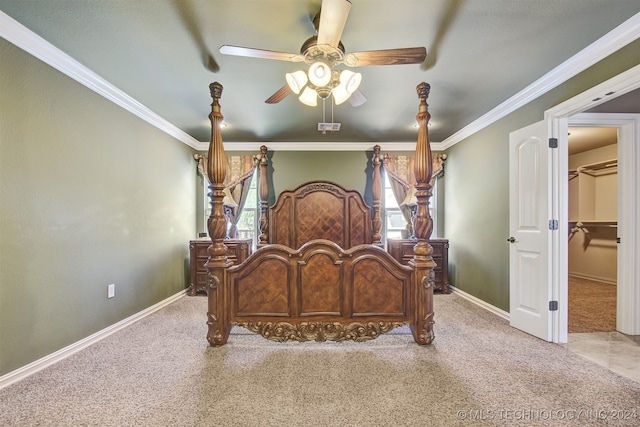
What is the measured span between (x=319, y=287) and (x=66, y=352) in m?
2.12

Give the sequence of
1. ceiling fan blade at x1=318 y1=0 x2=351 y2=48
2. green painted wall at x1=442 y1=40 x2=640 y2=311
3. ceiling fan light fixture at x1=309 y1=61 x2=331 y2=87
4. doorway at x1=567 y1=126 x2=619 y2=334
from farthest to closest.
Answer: doorway at x1=567 y1=126 x2=619 y2=334 < green painted wall at x1=442 y1=40 x2=640 y2=311 < ceiling fan light fixture at x1=309 y1=61 x2=331 y2=87 < ceiling fan blade at x1=318 y1=0 x2=351 y2=48

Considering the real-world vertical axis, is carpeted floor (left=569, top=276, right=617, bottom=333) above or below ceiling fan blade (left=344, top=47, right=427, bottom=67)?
below

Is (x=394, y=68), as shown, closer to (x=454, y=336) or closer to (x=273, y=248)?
(x=273, y=248)

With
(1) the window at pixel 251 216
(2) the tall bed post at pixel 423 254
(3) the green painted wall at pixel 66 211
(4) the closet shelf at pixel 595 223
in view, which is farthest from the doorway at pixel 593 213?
(3) the green painted wall at pixel 66 211

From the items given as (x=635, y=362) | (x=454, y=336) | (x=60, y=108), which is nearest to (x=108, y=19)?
(x=60, y=108)

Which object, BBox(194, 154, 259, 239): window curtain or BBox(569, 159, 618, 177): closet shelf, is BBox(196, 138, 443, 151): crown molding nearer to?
BBox(194, 154, 259, 239): window curtain

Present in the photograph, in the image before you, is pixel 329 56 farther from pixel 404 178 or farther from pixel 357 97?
pixel 404 178

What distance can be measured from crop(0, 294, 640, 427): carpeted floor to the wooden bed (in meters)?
0.17

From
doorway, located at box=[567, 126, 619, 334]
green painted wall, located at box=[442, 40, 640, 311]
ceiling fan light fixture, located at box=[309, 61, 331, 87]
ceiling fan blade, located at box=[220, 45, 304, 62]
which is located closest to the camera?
ceiling fan blade, located at box=[220, 45, 304, 62]

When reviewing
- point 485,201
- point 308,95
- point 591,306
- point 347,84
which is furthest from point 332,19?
point 591,306

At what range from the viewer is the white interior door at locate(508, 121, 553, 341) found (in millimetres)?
2570

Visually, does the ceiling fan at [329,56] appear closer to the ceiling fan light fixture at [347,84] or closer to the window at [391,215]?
the ceiling fan light fixture at [347,84]

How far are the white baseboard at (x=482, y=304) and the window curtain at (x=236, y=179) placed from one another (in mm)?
3603

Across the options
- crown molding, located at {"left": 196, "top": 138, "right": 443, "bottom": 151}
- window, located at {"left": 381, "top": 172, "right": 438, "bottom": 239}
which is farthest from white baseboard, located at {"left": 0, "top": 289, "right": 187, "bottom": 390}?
window, located at {"left": 381, "top": 172, "right": 438, "bottom": 239}
